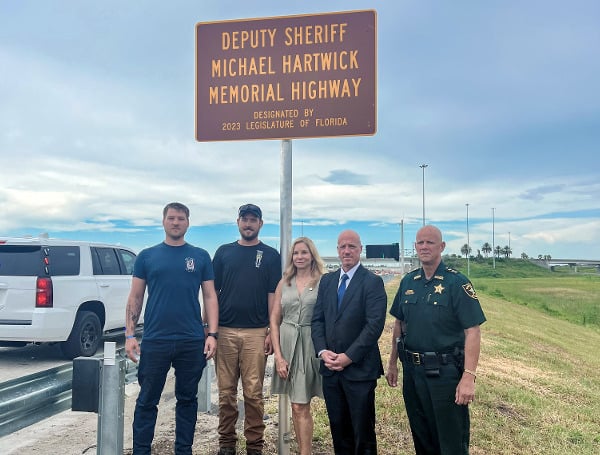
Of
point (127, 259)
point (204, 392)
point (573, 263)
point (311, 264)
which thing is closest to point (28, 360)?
point (127, 259)

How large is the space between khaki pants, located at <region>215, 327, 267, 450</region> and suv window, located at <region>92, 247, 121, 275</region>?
524 cm

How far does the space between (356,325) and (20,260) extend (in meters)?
6.03

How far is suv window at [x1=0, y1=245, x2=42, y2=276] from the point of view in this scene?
7715mm

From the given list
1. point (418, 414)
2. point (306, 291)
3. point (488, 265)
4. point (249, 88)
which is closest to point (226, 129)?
point (249, 88)

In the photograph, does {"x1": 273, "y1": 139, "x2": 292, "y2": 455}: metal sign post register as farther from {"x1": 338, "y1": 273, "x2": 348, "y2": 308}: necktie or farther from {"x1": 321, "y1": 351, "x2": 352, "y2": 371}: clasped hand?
{"x1": 321, "y1": 351, "x2": 352, "y2": 371}: clasped hand

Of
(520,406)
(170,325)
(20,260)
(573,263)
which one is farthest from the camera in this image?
(573,263)

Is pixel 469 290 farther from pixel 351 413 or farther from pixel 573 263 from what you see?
pixel 573 263

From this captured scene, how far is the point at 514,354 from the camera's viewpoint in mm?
11398

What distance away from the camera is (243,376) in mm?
4402

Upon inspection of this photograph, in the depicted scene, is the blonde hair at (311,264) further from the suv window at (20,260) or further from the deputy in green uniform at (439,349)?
the suv window at (20,260)

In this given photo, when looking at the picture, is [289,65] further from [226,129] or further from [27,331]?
[27,331]

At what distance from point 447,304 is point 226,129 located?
2.68 metres

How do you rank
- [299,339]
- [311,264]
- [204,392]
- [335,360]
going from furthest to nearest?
[204,392] → [311,264] → [299,339] → [335,360]

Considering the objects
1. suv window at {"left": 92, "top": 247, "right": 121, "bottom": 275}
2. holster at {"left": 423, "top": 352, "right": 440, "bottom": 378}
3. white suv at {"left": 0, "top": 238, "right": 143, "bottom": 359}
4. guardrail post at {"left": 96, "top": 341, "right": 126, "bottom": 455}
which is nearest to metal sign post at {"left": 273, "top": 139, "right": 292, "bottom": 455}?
holster at {"left": 423, "top": 352, "right": 440, "bottom": 378}
